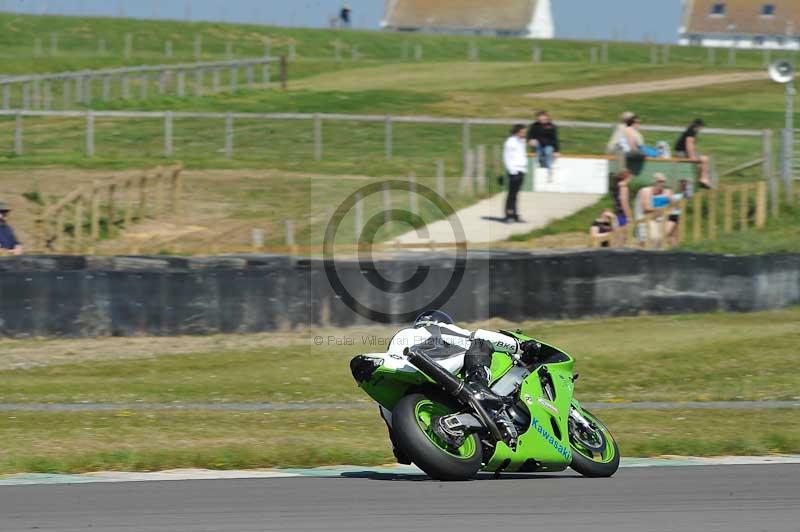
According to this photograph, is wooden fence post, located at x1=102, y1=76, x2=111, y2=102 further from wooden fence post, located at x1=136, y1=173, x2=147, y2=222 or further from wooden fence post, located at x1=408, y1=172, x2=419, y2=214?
wooden fence post, located at x1=408, y1=172, x2=419, y2=214

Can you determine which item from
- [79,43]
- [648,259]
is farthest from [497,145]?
[79,43]

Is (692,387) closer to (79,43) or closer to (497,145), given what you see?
(497,145)

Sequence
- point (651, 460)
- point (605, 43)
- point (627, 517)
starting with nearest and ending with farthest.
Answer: point (627, 517) → point (651, 460) → point (605, 43)

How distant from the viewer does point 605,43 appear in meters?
68.5

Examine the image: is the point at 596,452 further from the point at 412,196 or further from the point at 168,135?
the point at 168,135

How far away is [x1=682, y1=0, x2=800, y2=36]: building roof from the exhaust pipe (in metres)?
99.9

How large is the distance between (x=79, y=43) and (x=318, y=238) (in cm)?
4364

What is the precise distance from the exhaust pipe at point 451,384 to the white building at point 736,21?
326 feet

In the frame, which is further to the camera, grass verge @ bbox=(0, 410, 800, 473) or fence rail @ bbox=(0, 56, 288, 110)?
fence rail @ bbox=(0, 56, 288, 110)

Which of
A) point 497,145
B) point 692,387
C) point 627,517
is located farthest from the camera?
point 497,145

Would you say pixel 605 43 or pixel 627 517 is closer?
pixel 627 517

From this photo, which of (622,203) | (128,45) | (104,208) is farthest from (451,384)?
(128,45)

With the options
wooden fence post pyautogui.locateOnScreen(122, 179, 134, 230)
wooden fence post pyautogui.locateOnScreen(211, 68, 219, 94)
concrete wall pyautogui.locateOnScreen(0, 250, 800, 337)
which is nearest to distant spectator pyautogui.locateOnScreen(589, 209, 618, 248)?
concrete wall pyautogui.locateOnScreen(0, 250, 800, 337)

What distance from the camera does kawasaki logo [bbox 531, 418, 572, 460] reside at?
847cm
